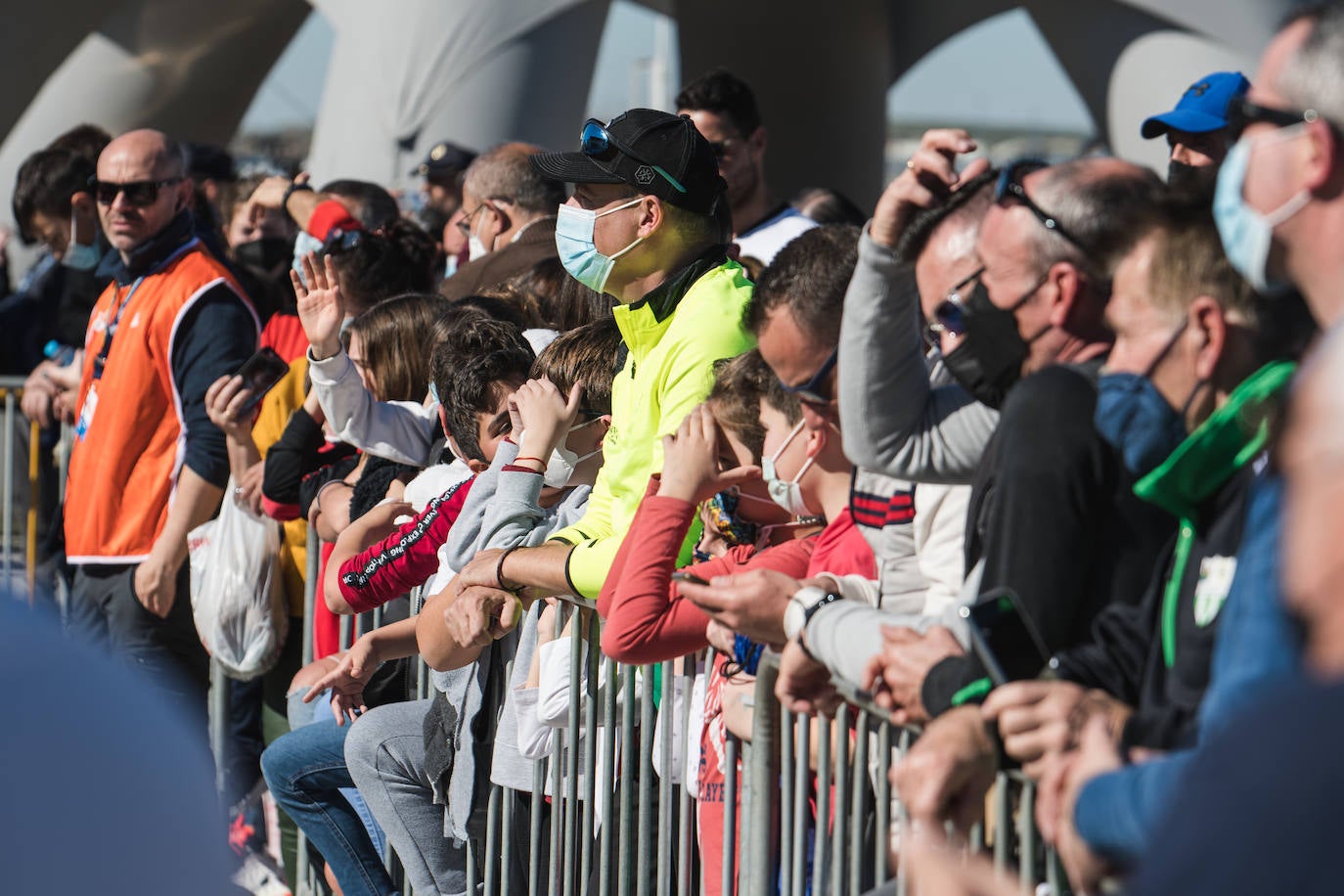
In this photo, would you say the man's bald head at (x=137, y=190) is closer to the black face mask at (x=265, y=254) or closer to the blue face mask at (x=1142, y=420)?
the black face mask at (x=265, y=254)

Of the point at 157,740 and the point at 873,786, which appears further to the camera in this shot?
the point at 873,786

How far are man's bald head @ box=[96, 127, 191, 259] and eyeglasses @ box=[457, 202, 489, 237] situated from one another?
3.50ft

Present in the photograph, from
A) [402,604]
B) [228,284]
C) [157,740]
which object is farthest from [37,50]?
[157,740]

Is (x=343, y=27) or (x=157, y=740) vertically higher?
(x=343, y=27)

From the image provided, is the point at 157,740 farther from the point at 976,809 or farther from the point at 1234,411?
the point at 1234,411

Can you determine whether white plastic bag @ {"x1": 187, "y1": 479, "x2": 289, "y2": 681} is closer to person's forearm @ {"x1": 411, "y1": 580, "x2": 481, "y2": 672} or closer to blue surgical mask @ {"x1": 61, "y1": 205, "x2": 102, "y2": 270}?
person's forearm @ {"x1": 411, "y1": 580, "x2": 481, "y2": 672}

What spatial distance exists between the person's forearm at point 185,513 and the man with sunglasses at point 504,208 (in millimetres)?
1088

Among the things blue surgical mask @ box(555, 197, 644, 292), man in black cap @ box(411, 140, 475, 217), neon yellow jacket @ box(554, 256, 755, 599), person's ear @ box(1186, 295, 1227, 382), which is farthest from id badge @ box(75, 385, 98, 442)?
person's ear @ box(1186, 295, 1227, 382)

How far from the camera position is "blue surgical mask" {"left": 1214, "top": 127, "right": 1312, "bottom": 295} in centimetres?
191

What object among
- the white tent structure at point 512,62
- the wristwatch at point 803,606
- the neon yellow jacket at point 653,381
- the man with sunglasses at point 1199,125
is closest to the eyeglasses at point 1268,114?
the wristwatch at point 803,606

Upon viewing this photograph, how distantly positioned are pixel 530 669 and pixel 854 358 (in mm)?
1474

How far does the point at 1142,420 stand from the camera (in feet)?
7.04

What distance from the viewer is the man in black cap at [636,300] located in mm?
3557

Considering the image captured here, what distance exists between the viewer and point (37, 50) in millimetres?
14844
